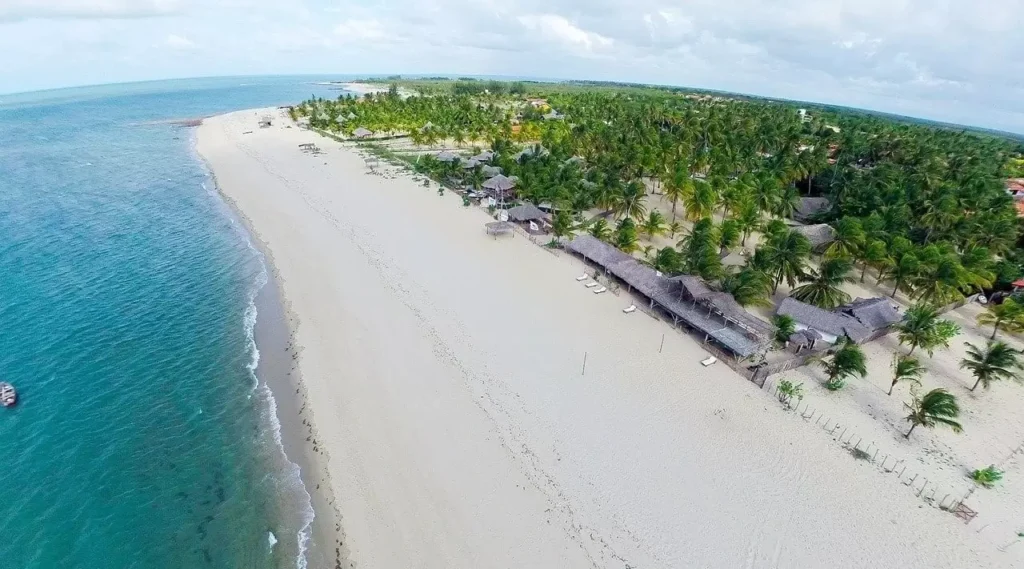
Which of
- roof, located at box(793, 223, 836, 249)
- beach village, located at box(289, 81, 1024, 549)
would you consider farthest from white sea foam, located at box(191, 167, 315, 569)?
roof, located at box(793, 223, 836, 249)

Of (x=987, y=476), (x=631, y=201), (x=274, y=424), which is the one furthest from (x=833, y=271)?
(x=274, y=424)

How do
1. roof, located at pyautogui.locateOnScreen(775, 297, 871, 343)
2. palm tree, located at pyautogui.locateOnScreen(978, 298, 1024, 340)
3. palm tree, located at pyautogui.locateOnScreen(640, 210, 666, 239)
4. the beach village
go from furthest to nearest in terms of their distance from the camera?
palm tree, located at pyautogui.locateOnScreen(640, 210, 666, 239)
palm tree, located at pyautogui.locateOnScreen(978, 298, 1024, 340)
roof, located at pyautogui.locateOnScreen(775, 297, 871, 343)
the beach village

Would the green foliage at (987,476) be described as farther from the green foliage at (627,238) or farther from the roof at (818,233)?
the roof at (818,233)

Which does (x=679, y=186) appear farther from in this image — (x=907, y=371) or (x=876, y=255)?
(x=907, y=371)

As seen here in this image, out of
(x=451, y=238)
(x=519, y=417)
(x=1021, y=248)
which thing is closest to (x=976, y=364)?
(x=519, y=417)

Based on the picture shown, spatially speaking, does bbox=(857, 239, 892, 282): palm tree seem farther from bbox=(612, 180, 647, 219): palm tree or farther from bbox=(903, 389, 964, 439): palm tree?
bbox=(612, 180, 647, 219): palm tree
